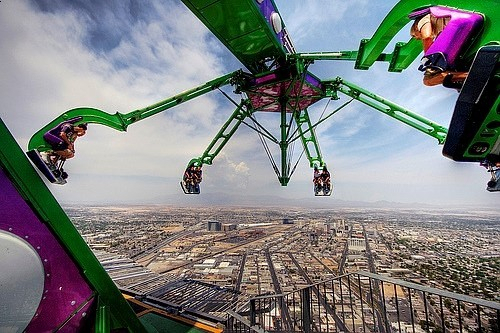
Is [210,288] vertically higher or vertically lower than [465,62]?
lower

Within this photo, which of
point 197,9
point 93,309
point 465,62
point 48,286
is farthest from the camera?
point 197,9

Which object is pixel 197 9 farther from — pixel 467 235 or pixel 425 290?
pixel 467 235

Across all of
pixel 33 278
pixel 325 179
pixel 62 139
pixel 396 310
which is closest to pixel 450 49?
pixel 396 310

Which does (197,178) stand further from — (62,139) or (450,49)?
(450,49)

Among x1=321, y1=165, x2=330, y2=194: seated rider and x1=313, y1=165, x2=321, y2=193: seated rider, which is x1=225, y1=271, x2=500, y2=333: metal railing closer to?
x1=313, y1=165, x2=321, y2=193: seated rider

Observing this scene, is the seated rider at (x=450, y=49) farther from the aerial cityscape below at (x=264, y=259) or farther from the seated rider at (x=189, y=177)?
the seated rider at (x=189, y=177)

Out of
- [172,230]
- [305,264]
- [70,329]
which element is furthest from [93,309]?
[172,230]

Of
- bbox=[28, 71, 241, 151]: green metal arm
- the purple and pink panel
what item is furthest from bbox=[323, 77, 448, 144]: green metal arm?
the purple and pink panel

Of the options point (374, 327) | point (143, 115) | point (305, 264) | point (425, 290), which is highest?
point (143, 115)
